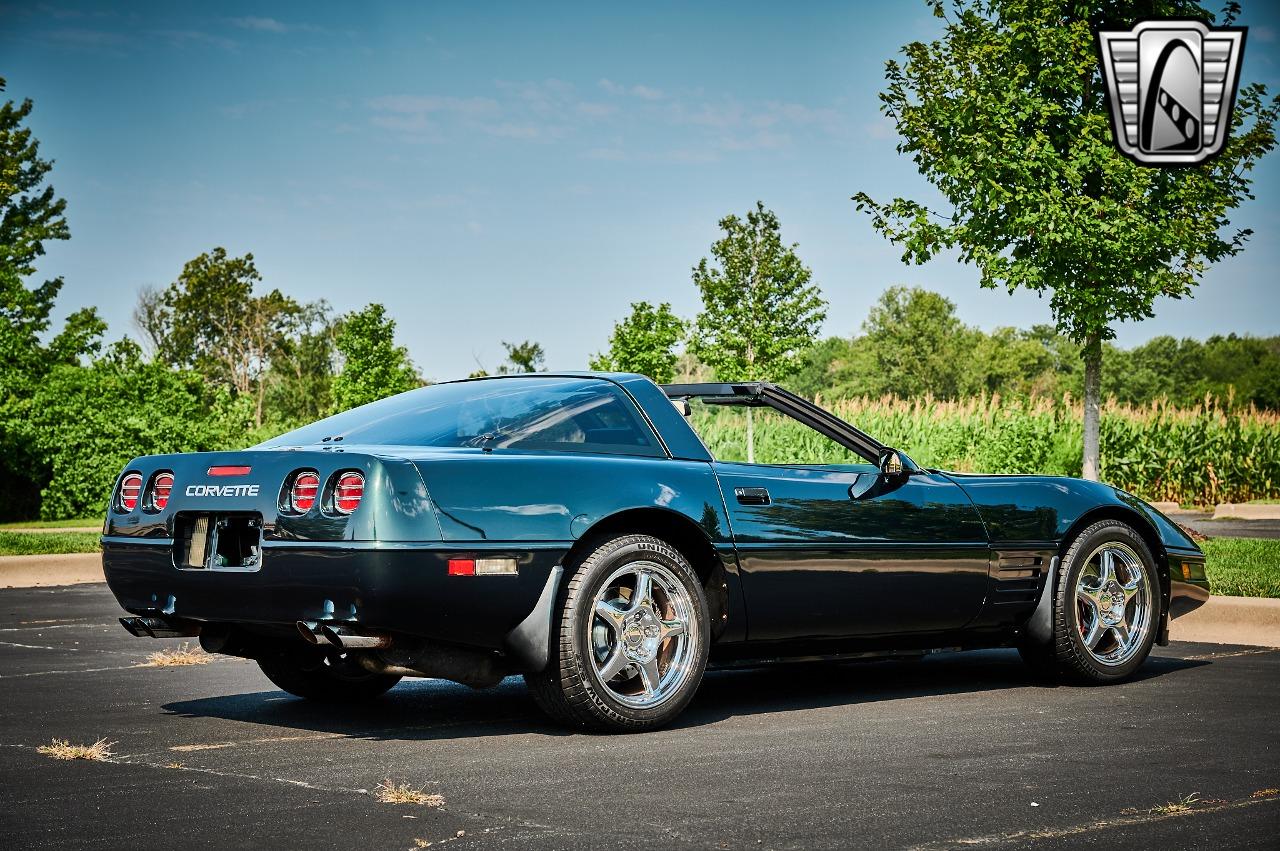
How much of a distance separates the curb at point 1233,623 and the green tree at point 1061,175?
15.7 ft

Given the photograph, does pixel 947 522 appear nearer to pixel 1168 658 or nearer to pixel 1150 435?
pixel 1168 658

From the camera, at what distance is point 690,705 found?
21.2ft

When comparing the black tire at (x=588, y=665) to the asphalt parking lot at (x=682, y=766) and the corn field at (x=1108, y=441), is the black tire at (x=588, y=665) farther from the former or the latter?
the corn field at (x=1108, y=441)

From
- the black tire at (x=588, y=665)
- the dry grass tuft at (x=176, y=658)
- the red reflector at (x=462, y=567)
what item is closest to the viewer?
the red reflector at (x=462, y=567)

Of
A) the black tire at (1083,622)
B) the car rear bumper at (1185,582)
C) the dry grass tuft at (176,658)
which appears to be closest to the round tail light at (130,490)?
the dry grass tuft at (176,658)

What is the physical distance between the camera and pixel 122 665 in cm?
789

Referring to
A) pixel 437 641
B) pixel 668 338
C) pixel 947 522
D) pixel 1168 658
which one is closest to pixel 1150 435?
pixel 668 338

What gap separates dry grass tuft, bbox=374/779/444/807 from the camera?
4.20m

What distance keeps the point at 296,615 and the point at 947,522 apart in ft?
9.79

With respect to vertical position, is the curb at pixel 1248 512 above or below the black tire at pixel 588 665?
Answer: above

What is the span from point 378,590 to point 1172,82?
Answer: 1119 cm

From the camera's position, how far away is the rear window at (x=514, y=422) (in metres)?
5.67

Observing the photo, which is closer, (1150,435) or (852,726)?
(852,726)

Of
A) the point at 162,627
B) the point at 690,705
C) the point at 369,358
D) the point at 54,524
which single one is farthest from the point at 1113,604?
the point at 369,358
